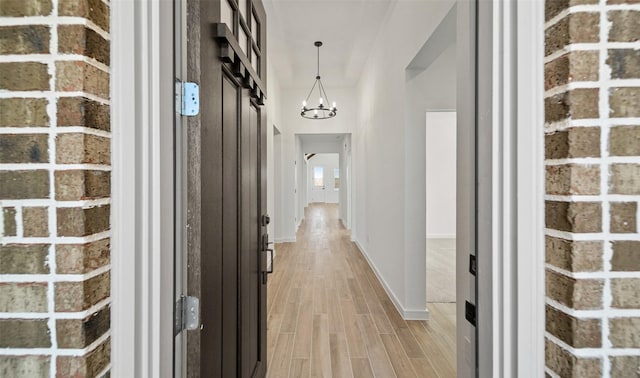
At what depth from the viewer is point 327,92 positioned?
666cm

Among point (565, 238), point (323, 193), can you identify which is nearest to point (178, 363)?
point (565, 238)

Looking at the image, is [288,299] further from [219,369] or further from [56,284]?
[56,284]

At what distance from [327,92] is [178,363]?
21.4 feet

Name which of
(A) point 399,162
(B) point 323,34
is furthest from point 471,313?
(B) point 323,34

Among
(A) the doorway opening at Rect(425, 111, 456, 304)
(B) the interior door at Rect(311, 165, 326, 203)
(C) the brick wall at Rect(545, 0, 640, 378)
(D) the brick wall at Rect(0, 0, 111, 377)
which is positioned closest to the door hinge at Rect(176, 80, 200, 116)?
(D) the brick wall at Rect(0, 0, 111, 377)

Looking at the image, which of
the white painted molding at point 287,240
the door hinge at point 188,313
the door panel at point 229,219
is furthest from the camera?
the white painted molding at point 287,240

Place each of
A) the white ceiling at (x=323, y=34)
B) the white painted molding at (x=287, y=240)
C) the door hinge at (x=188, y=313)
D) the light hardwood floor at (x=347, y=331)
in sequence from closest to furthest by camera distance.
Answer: the door hinge at (x=188, y=313)
the light hardwood floor at (x=347, y=331)
the white ceiling at (x=323, y=34)
the white painted molding at (x=287, y=240)

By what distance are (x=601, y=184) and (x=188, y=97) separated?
39.1 inches

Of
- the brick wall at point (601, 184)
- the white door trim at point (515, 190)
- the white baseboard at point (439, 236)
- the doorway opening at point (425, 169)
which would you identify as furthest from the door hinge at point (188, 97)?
the white baseboard at point (439, 236)

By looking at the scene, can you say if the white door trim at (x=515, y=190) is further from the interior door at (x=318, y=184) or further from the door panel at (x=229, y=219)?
the interior door at (x=318, y=184)

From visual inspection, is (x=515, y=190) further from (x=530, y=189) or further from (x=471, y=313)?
(x=471, y=313)

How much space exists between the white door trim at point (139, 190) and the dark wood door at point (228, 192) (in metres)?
0.13

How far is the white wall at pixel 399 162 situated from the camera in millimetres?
2701

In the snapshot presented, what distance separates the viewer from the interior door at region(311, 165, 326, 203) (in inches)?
689
